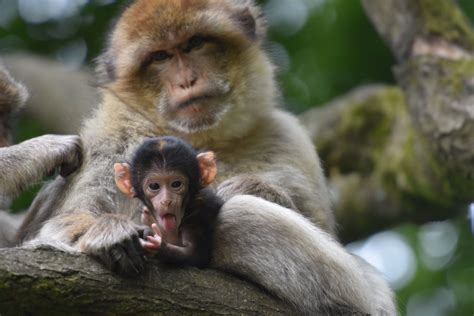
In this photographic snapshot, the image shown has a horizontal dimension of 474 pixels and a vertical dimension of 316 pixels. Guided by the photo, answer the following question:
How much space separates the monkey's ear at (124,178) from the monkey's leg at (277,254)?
639 mm

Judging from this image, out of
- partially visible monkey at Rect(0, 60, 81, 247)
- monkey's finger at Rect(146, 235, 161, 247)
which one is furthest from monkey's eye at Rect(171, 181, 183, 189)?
partially visible monkey at Rect(0, 60, 81, 247)

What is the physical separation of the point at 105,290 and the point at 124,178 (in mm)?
1021

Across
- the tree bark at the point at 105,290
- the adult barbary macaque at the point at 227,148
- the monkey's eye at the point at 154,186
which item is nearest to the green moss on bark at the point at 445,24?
the adult barbary macaque at the point at 227,148

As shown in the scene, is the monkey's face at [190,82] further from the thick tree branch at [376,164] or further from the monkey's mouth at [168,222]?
the thick tree branch at [376,164]

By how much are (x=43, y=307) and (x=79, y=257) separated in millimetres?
406

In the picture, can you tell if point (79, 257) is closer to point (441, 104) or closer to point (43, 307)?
point (43, 307)

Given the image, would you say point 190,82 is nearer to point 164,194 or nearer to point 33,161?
point 33,161

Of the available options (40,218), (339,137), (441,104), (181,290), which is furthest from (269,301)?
(339,137)

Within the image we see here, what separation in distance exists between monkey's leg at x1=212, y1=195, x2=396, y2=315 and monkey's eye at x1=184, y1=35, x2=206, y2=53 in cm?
171

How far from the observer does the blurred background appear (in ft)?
39.1

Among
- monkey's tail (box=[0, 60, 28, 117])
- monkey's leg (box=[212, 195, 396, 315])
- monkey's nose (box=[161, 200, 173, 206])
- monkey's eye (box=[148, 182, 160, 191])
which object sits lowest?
monkey's leg (box=[212, 195, 396, 315])

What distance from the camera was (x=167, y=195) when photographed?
5.84m

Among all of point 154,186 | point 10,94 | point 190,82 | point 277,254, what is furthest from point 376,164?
point 154,186

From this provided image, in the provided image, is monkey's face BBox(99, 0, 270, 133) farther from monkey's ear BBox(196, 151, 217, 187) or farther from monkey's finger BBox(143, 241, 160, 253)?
monkey's finger BBox(143, 241, 160, 253)
